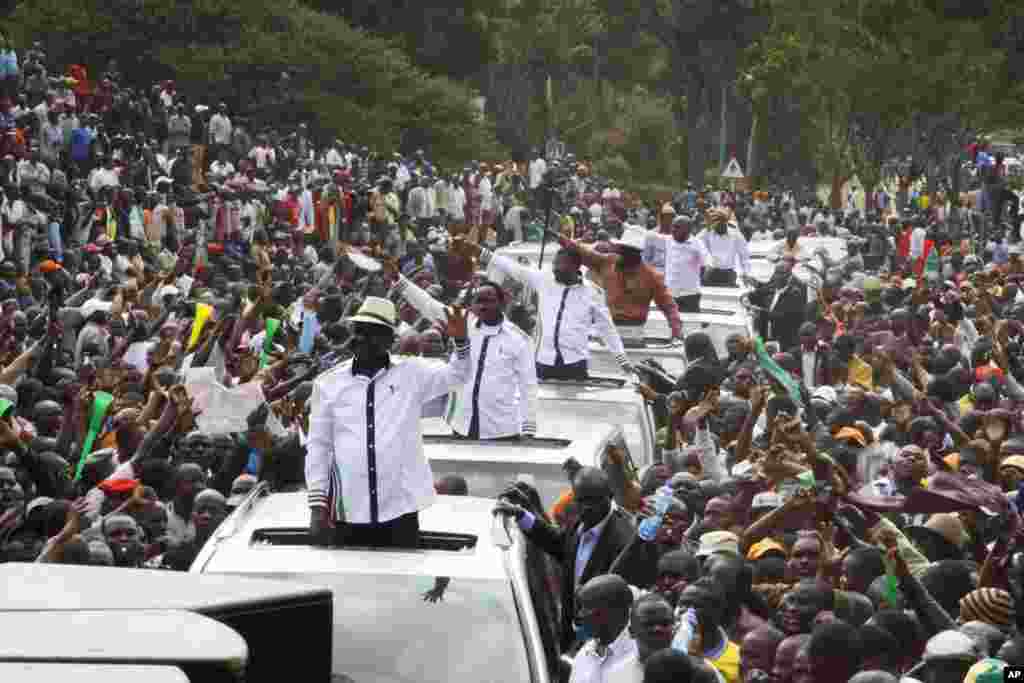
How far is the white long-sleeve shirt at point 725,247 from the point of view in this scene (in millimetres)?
21906

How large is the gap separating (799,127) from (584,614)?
56.8m

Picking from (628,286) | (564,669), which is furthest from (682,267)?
(564,669)

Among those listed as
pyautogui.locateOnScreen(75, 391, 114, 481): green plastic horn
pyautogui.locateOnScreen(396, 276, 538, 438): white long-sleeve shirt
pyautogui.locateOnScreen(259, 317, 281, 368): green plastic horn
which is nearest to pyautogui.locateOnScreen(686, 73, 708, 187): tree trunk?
pyautogui.locateOnScreen(259, 317, 281, 368): green plastic horn

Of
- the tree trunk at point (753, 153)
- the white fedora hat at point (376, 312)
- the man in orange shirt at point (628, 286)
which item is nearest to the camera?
the white fedora hat at point (376, 312)

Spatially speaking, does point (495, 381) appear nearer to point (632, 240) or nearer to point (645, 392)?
point (645, 392)

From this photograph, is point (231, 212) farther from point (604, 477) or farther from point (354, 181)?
point (604, 477)

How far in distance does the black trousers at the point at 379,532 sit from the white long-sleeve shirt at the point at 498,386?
278 centimetres

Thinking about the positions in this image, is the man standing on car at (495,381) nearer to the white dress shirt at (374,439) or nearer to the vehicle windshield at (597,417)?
the vehicle windshield at (597,417)

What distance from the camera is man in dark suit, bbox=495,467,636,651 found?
8648 mm

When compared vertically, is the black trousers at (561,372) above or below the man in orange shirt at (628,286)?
Result: below

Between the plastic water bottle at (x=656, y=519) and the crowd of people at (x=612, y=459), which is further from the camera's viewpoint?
the plastic water bottle at (x=656, y=519)

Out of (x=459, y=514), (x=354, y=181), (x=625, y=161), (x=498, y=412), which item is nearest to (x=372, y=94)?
(x=354, y=181)

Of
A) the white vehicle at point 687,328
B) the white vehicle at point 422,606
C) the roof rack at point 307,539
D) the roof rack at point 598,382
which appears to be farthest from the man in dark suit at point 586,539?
the white vehicle at point 687,328

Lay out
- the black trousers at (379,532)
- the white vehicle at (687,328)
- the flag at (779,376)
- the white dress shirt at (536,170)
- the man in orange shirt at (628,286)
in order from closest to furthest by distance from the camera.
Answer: the black trousers at (379,532) → the flag at (779,376) → the white vehicle at (687,328) → the man in orange shirt at (628,286) → the white dress shirt at (536,170)
